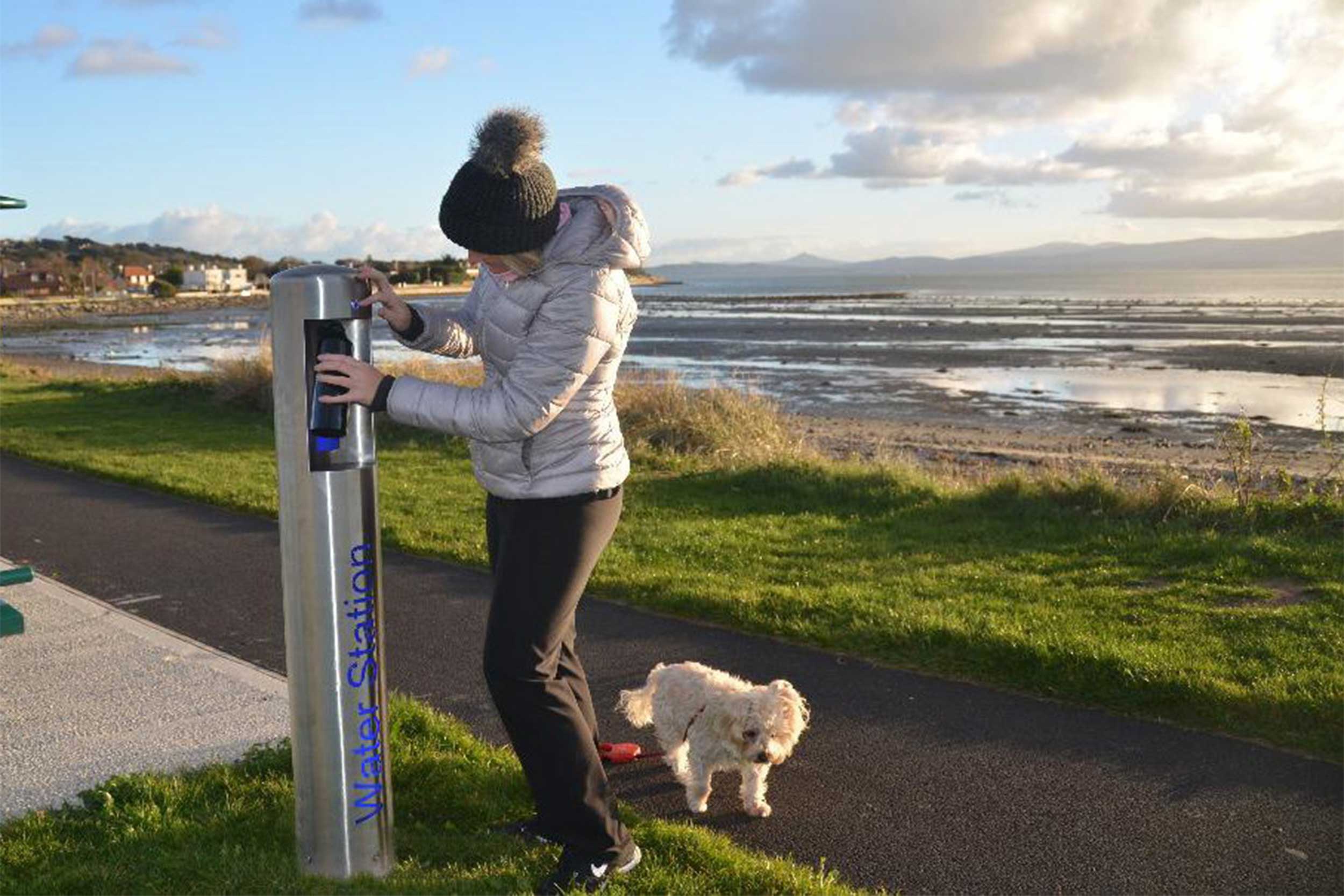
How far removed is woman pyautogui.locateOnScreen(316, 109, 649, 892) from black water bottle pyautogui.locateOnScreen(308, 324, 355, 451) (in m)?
0.05

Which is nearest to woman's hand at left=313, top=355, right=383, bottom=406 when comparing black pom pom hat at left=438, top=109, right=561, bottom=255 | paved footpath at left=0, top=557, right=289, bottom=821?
black pom pom hat at left=438, top=109, right=561, bottom=255

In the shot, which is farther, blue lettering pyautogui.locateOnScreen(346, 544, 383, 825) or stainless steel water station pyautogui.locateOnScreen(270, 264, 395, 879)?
blue lettering pyautogui.locateOnScreen(346, 544, 383, 825)

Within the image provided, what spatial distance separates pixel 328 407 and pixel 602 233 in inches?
38.1

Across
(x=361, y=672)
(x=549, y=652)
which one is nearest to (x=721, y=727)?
(x=549, y=652)

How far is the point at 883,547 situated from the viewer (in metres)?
8.92

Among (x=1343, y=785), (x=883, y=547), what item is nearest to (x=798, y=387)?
(x=883, y=547)

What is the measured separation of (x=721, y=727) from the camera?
4730 mm

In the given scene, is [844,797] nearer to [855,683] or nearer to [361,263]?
[855,683]

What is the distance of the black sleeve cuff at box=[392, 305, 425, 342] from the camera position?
416cm

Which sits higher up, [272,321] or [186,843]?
→ [272,321]

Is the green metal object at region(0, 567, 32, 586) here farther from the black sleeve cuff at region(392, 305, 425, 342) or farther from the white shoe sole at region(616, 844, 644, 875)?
the white shoe sole at region(616, 844, 644, 875)

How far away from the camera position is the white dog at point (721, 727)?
464cm

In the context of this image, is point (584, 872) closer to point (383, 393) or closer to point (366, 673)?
point (366, 673)

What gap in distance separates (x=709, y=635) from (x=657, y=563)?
1563 mm
